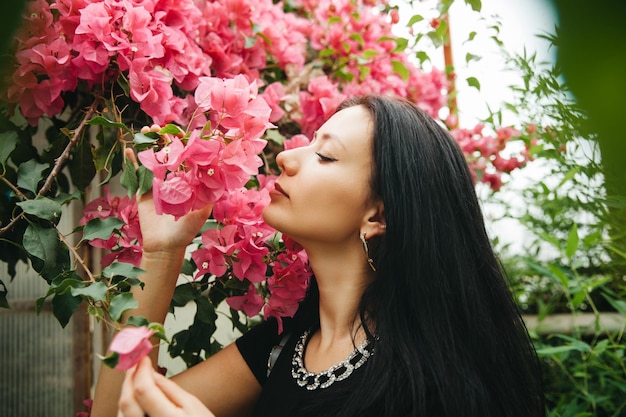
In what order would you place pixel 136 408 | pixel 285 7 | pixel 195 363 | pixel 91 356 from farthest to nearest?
1. pixel 285 7
2. pixel 91 356
3. pixel 195 363
4. pixel 136 408

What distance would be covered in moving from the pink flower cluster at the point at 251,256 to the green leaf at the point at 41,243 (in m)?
0.24

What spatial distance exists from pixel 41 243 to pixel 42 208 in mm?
58

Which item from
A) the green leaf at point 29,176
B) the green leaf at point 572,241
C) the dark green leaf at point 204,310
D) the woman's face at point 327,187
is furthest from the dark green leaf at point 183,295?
the green leaf at point 572,241

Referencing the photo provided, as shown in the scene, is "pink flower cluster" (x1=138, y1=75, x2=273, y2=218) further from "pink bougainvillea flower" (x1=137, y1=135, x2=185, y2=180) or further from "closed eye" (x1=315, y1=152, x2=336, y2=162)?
"closed eye" (x1=315, y1=152, x2=336, y2=162)

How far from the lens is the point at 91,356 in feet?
5.30

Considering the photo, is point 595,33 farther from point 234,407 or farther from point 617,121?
point 234,407

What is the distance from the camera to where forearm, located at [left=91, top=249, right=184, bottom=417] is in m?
1.00

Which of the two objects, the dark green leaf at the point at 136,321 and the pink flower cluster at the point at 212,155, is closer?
the dark green leaf at the point at 136,321

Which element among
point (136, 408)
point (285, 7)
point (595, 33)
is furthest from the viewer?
point (285, 7)

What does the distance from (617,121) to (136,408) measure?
0.72 m

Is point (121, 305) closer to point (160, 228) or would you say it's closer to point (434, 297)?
point (160, 228)

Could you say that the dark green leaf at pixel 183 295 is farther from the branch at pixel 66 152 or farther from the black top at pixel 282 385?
the branch at pixel 66 152

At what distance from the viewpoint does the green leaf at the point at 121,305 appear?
28.6 inches

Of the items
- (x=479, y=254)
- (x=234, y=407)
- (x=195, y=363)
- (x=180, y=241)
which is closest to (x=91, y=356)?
(x=195, y=363)
